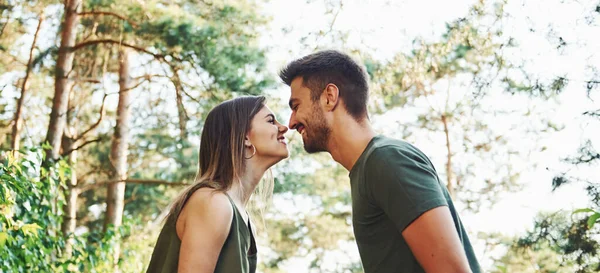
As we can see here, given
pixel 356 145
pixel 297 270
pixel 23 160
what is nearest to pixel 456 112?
pixel 297 270

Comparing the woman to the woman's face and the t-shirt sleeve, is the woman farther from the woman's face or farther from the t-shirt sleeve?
the t-shirt sleeve

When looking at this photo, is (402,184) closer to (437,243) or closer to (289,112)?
(437,243)

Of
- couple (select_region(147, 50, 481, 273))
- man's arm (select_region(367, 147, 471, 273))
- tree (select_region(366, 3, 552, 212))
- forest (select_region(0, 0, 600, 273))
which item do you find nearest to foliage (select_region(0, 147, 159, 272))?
forest (select_region(0, 0, 600, 273))

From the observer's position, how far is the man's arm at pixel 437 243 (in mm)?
1784

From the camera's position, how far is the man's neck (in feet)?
7.20

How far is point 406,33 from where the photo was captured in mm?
8914

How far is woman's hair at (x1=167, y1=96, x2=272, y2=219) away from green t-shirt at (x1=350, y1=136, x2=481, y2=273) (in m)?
0.78

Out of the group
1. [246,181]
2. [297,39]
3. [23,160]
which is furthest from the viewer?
[297,39]

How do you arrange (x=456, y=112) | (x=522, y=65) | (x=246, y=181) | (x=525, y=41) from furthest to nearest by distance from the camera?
(x=456, y=112) < (x=522, y=65) < (x=525, y=41) < (x=246, y=181)

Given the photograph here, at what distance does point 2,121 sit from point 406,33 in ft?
24.3

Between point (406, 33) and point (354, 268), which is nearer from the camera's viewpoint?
point (406, 33)

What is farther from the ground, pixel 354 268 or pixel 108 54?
pixel 108 54

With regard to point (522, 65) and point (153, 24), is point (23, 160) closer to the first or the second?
point (522, 65)

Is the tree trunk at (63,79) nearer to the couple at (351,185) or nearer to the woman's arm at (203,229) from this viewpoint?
the couple at (351,185)
